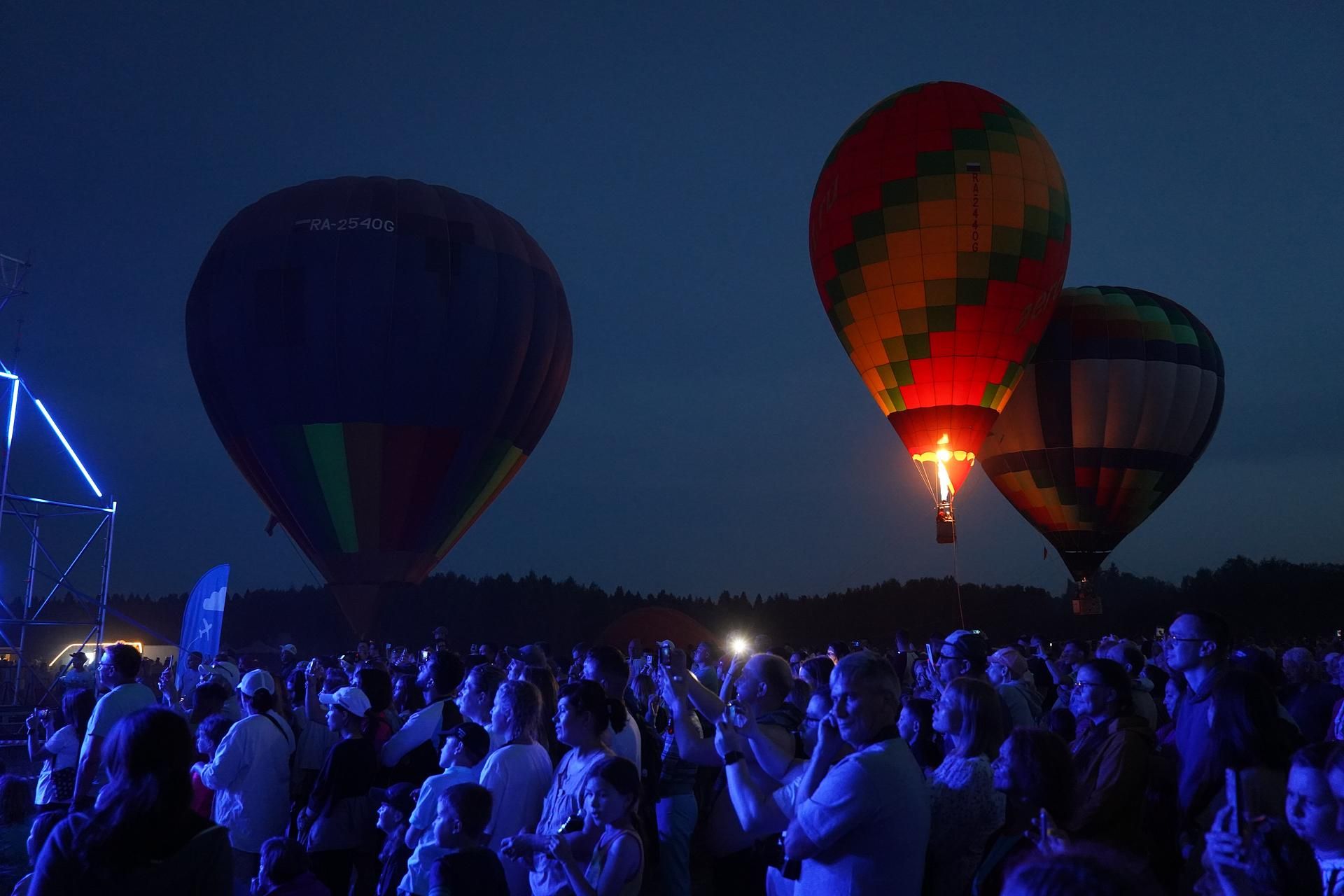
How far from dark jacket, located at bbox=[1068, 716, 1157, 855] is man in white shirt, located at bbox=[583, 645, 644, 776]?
2.05 metres

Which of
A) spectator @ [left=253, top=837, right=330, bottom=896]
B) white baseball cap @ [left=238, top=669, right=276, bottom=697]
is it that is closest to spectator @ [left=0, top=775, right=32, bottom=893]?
white baseball cap @ [left=238, top=669, right=276, bottom=697]

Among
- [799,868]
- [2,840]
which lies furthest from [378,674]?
[799,868]

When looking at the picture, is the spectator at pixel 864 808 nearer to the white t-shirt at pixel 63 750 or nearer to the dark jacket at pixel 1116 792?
the dark jacket at pixel 1116 792

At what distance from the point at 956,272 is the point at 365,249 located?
10.3 meters

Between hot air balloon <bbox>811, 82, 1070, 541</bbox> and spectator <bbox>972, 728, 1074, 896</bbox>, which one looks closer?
spectator <bbox>972, 728, 1074, 896</bbox>

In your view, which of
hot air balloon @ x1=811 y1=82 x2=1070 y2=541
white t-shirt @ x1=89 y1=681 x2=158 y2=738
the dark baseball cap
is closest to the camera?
the dark baseball cap

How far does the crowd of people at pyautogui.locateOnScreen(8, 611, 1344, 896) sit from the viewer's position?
94.4 inches

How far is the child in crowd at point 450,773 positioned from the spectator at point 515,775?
4.4 inches

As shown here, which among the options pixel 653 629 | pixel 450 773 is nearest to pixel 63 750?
pixel 450 773

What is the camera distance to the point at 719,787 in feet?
14.5

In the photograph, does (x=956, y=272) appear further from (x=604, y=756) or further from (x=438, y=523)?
(x=604, y=756)

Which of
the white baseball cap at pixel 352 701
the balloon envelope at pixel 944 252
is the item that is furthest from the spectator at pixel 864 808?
the balloon envelope at pixel 944 252

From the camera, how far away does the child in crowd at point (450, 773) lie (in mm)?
3836

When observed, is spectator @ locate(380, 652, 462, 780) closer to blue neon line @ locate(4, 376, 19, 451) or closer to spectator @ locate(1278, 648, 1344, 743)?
spectator @ locate(1278, 648, 1344, 743)
